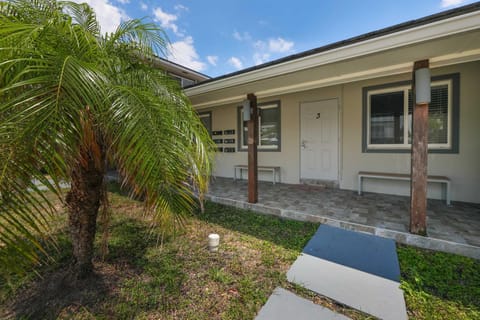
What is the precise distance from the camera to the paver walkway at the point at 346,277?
5.50ft

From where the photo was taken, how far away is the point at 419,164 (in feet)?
8.29

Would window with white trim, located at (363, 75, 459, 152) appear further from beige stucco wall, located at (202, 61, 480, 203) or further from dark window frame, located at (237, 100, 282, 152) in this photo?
dark window frame, located at (237, 100, 282, 152)

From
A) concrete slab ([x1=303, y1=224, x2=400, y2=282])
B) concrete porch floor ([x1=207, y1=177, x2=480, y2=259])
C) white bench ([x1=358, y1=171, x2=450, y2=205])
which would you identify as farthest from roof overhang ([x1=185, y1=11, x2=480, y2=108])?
concrete slab ([x1=303, y1=224, x2=400, y2=282])

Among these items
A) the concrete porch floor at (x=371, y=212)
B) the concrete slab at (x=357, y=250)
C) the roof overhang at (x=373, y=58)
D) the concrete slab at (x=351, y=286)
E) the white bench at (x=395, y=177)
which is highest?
the roof overhang at (x=373, y=58)

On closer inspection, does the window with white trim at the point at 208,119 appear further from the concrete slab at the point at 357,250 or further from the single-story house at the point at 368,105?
the concrete slab at the point at 357,250

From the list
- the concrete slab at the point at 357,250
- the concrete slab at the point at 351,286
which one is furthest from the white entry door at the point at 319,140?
the concrete slab at the point at 351,286

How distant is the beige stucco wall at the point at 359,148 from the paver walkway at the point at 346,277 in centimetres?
217

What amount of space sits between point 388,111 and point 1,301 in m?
6.05

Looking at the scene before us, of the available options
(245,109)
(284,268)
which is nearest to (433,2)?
(245,109)

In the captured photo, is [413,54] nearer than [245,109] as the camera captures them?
Yes

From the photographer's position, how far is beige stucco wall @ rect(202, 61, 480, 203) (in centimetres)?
354

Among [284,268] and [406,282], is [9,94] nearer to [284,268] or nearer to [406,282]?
[284,268]

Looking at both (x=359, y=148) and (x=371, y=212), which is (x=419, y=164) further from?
(x=359, y=148)

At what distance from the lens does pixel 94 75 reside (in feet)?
4.18
